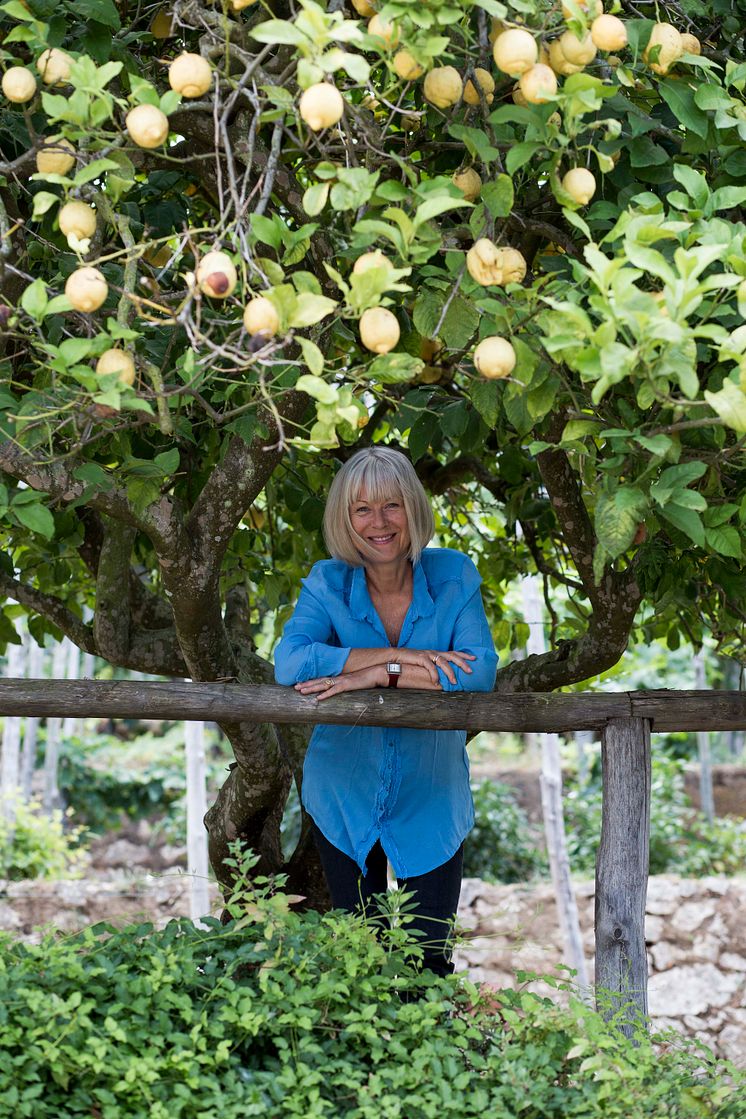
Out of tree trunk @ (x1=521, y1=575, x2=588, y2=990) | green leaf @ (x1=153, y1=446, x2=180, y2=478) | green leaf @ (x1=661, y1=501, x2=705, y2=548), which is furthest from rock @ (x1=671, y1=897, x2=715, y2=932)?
green leaf @ (x1=661, y1=501, x2=705, y2=548)

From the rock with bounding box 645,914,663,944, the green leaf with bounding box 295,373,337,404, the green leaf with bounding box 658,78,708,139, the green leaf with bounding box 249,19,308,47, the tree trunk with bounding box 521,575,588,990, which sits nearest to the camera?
the green leaf with bounding box 249,19,308,47

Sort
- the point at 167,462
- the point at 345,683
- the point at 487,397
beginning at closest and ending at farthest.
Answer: the point at 487,397 < the point at 167,462 < the point at 345,683

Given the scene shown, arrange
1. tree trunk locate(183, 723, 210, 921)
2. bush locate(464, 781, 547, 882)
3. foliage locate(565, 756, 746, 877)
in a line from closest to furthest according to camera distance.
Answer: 1. tree trunk locate(183, 723, 210, 921)
2. foliage locate(565, 756, 746, 877)
3. bush locate(464, 781, 547, 882)

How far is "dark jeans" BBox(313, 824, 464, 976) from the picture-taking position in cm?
252

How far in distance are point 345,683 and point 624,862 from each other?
67 centimetres

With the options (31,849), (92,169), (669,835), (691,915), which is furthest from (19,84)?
(669,835)

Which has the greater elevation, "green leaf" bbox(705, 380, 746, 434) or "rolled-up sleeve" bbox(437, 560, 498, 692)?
"green leaf" bbox(705, 380, 746, 434)

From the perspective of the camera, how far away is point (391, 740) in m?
2.59

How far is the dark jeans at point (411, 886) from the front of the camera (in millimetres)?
2516

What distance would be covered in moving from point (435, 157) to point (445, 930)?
5.20 feet

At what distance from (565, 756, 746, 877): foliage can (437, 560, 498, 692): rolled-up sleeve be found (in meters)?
6.16

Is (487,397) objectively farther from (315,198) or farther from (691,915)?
(691,915)

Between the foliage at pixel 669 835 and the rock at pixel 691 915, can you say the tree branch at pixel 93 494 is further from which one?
the foliage at pixel 669 835

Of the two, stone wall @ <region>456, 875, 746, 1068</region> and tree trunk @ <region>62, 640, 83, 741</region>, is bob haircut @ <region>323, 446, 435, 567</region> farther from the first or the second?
tree trunk @ <region>62, 640, 83, 741</region>
